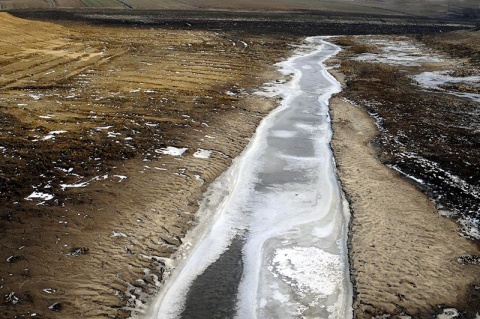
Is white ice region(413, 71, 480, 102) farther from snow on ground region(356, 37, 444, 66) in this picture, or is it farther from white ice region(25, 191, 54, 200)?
white ice region(25, 191, 54, 200)

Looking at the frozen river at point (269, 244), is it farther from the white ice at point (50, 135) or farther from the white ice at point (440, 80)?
the white ice at point (440, 80)

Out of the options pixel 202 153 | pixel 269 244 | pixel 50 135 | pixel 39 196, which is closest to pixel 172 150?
pixel 202 153

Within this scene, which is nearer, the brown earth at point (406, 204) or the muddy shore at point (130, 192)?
the muddy shore at point (130, 192)

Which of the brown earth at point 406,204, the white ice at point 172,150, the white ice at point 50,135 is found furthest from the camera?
the white ice at point 50,135

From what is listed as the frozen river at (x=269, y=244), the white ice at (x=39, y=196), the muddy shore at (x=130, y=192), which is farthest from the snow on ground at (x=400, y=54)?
the white ice at (x=39, y=196)

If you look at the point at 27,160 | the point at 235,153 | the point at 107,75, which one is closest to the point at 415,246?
the point at 235,153

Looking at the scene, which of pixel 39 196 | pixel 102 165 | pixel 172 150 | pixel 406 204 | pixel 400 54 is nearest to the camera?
pixel 39 196

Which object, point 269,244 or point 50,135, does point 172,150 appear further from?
point 269,244
